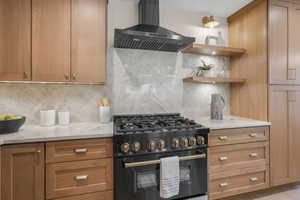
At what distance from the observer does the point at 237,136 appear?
5.70 feet

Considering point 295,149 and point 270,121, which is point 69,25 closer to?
point 270,121

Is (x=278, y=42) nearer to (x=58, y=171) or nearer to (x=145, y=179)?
(x=145, y=179)

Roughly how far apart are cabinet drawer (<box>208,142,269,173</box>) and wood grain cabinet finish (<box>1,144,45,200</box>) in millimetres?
1546

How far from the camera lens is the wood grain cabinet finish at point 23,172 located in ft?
3.79

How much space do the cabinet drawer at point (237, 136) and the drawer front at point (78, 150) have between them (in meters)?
1.05

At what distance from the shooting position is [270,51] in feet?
6.15

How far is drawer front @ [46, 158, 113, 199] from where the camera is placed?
49.2 inches

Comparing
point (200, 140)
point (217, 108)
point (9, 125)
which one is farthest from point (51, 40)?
point (217, 108)

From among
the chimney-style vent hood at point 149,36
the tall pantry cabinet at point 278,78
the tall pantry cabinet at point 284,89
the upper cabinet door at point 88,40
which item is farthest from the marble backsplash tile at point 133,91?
the tall pantry cabinet at point 284,89

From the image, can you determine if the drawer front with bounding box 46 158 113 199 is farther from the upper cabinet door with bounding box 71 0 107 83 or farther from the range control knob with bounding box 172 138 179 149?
the upper cabinet door with bounding box 71 0 107 83

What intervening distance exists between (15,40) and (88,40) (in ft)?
2.06

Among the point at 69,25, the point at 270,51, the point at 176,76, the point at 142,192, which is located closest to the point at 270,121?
the point at 270,51

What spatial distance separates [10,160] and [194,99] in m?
2.11

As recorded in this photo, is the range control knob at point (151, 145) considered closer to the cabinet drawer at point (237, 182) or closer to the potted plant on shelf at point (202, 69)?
the cabinet drawer at point (237, 182)
